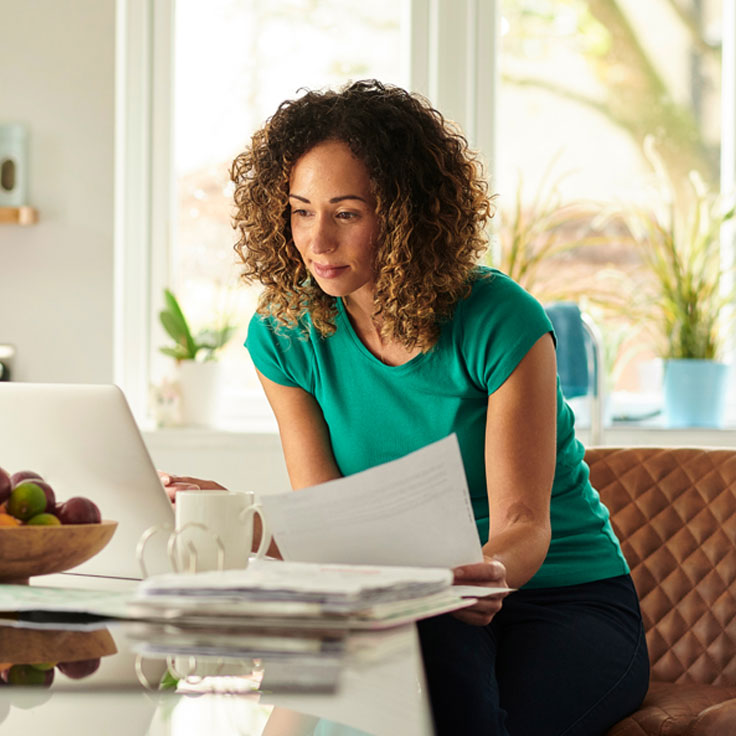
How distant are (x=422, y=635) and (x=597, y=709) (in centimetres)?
28

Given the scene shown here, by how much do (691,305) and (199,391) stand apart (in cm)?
145

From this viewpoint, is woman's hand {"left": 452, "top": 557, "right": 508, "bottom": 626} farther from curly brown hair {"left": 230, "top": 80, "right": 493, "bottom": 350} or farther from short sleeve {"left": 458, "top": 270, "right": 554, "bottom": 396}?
curly brown hair {"left": 230, "top": 80, "right": 493, "bottom": 350}

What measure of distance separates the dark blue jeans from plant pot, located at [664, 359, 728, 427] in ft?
5.78

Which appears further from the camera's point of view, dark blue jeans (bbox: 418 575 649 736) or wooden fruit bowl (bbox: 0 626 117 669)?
dark blue jeans (bbox: 418 575 649 736)

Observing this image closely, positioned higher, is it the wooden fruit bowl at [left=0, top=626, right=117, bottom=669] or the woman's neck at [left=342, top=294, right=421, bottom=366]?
the woman's neck at [left=342, top=294, right=421, bottom=366]

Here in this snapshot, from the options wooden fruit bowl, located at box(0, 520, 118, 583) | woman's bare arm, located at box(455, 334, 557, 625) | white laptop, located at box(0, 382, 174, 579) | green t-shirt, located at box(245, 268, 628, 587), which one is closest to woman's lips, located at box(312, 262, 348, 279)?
green t-shirt, located at box(245, 268, 628, 587)

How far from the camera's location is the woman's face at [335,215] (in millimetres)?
1422

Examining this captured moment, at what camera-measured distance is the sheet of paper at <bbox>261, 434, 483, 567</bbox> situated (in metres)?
0.88

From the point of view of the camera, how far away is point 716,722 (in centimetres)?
130

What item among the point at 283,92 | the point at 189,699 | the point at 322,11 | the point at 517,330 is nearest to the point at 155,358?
the point at 283,92

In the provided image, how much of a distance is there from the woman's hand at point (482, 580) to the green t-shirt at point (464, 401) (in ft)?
1.19

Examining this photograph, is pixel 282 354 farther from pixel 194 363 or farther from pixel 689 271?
pixel 689 271

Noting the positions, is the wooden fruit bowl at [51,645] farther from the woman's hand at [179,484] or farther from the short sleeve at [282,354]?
the short sleeve at [282,354]

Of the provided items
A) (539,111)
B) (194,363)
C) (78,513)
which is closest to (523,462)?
(78,513)
